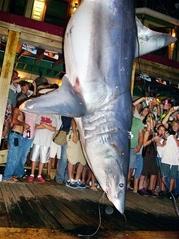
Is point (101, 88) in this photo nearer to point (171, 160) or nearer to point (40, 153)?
point (40, 153)

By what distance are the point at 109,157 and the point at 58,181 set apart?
187 inches

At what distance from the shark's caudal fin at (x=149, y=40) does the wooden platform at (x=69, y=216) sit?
218 centimetres

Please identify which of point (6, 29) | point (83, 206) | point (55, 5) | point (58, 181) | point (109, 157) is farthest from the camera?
point (55, 5)

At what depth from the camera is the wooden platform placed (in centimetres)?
362

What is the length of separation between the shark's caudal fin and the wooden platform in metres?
2.18

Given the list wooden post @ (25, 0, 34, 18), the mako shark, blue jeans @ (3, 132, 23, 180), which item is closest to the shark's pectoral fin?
the mako shark

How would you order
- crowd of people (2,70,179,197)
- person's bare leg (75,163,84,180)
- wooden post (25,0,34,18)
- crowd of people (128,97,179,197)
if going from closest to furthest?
crowd of people (2,70,179,197), person's bare leg (75,163,84,180), crowd of people (128,97,179,197), wooden post (25,0,34,18)

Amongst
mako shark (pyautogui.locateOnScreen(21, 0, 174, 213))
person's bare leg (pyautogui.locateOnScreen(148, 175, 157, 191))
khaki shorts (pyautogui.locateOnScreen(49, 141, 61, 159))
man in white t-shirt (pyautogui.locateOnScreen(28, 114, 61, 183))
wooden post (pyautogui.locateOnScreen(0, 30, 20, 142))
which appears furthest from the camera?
person's bare leg (pyautogui.locateOnScreen(148, 175, 157, 191))

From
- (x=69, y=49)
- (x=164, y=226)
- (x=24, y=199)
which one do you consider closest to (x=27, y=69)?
(x=24, y=199)

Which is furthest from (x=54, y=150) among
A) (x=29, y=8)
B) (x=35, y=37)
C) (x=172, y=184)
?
(x=29, y=8)

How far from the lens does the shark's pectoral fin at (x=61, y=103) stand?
8.04 feet

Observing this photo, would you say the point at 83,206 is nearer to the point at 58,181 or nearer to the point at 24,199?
the point at 24,199

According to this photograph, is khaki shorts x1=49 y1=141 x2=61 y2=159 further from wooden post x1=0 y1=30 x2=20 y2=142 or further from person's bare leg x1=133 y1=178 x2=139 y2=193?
person's bare leg x1=133 y1=178 x2=139 y2=193

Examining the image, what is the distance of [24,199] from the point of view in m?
4.92
